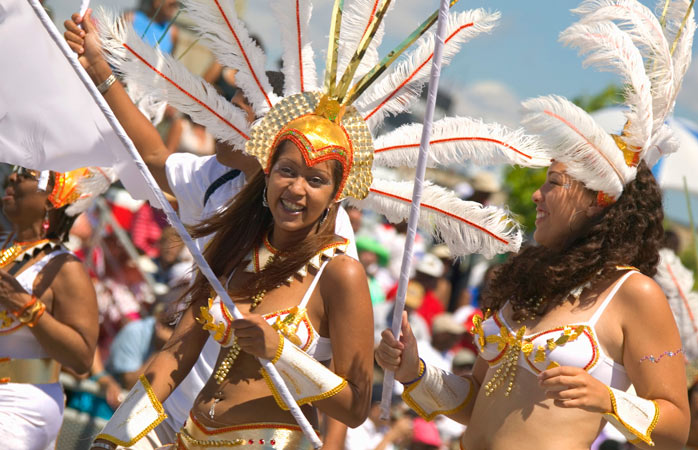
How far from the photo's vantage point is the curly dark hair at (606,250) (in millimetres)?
Result: 2705

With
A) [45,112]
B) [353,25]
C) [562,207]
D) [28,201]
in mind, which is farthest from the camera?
[28,201]

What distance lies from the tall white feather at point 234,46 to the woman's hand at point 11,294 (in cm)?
145

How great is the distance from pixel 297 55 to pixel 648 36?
1.21m

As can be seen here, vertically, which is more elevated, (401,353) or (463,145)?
(463,145)

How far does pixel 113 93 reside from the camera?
10.8 feet

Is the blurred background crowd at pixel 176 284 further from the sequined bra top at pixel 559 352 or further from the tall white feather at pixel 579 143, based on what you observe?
the sequined bra top at pixel 559 352

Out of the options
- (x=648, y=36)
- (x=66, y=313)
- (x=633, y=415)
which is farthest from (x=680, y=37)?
(x=66, y=313)

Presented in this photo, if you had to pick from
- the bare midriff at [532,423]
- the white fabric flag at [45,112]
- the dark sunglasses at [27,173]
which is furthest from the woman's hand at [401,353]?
the dark sunglasses at [27,173]

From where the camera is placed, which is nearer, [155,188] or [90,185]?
[155,188]

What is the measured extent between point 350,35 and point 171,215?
91 centimetres

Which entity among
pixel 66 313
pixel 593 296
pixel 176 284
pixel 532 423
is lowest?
pixel 66 313

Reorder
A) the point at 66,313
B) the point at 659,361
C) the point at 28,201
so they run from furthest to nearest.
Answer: the point at 28,201
the point at 66,313
the point at 659,361

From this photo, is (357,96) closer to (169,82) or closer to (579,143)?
(169,82)

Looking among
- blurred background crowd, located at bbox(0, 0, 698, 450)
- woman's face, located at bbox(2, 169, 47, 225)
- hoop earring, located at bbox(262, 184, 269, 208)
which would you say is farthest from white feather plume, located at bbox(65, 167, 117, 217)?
hoop earring, located at bbox(262, 184, 269, 208)
